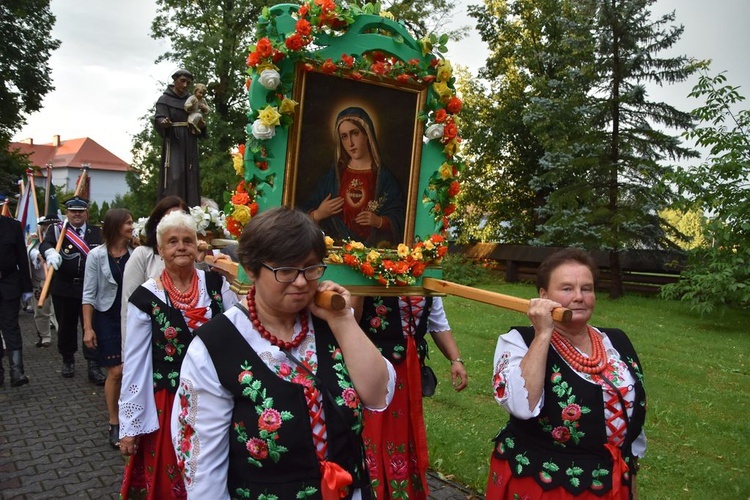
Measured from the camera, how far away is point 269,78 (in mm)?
3074

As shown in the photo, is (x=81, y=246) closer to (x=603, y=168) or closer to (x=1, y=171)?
(x=603, y=168)

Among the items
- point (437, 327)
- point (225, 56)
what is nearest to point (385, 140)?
point (437, 327)

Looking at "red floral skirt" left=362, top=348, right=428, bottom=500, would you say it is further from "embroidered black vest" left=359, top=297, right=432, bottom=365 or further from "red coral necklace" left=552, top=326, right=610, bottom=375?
"red coral necklace" left=552, top=326, right=610, bottom=375

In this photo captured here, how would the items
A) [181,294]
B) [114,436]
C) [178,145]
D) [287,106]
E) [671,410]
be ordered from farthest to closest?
[178,145], [671,410], [114,436], [181,294], [287,106]

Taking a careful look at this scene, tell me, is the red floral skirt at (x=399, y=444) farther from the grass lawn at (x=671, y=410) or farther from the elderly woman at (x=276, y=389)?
the elderly woman at (x=276, y=389)

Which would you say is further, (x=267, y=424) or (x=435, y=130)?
(x=435, y=130)

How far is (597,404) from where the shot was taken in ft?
8.36

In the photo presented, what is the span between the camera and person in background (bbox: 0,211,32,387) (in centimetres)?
707

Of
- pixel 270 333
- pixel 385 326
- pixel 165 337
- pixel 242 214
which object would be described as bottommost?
pixel 165 337

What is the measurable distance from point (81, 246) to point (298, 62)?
17.3 feet

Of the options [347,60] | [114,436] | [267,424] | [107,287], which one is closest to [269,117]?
[347,60]

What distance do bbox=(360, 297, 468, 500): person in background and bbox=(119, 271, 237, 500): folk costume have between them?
108 centimetres

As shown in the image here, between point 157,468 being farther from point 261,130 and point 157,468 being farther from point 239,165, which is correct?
point 261,130

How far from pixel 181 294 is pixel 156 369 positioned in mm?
464
